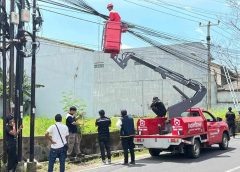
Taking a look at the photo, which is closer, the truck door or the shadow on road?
the shadow on road

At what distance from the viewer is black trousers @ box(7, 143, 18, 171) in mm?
10992

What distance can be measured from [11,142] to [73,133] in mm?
2571

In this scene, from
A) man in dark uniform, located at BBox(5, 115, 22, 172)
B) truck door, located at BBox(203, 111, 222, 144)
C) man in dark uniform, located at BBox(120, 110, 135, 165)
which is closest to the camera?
man in dark uniform, located at BBox(5, 115, 22, 172)

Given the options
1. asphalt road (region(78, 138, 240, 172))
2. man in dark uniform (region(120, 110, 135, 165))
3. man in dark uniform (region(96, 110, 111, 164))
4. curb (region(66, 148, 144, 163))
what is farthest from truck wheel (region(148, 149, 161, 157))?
man in dark uniform (region(96, 110, 111, 164))

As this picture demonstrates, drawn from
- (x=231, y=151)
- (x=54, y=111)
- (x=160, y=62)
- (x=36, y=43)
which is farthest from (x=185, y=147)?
(x=160, y=62)

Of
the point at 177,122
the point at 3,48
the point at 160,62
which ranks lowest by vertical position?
the point at 177,122

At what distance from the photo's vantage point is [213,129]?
1583cm

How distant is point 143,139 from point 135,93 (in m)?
30.2

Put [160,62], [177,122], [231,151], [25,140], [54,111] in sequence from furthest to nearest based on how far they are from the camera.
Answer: [160,62], [54,111], [231,151], [177,122], [25,140]

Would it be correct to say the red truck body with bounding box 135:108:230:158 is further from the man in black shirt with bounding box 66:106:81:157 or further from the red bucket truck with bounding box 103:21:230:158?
the man in black shirt with bounding box 66:106:81:157

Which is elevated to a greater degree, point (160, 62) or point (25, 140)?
point (160, 62)

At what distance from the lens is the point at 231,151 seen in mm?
16078

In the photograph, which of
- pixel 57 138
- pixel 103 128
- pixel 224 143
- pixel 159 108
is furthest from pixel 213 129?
pixel 57 138

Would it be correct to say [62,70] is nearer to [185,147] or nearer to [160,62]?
[160,62]
